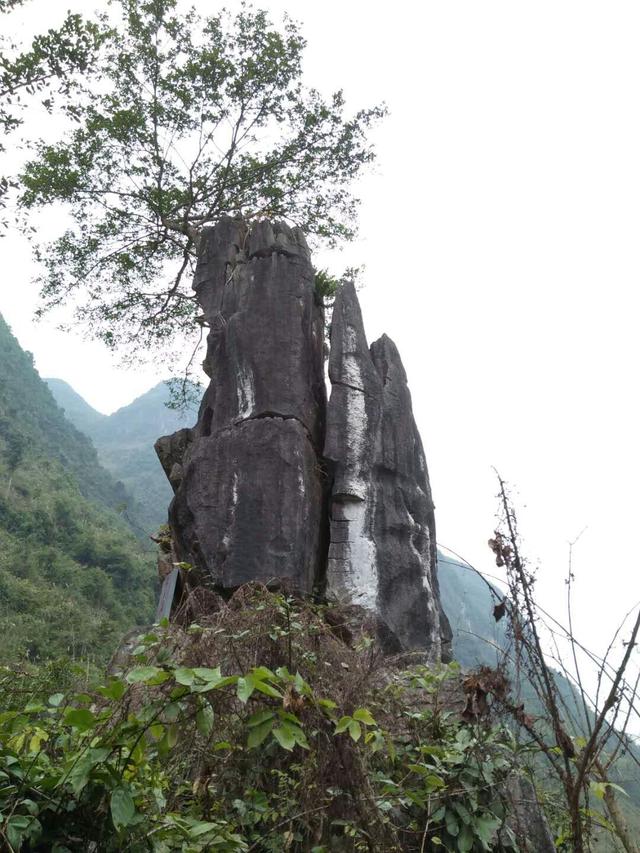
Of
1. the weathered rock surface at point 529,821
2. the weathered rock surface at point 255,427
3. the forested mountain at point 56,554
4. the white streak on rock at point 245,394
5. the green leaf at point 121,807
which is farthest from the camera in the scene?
the forested mountain at point 56,554

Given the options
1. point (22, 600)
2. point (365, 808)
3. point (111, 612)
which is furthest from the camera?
point (111, 612)

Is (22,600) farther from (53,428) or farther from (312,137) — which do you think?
(53,428)

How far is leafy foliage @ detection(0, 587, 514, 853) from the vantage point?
2.28 metres

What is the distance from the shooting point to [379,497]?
8406mm

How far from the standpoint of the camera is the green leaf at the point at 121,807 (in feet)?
7.05

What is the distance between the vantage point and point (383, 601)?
7.71 metres

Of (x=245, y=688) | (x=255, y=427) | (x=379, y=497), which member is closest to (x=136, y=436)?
(x=255, y=427)

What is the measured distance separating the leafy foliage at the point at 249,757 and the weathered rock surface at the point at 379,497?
323cm

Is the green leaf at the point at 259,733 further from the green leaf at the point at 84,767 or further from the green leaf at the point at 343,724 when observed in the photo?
the green leaf at the point at 84,767

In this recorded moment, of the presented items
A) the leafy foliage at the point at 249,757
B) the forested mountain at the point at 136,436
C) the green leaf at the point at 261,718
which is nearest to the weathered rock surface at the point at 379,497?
the leafy foliage at the point at 249,757

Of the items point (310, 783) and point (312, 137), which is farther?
point (312, 137)

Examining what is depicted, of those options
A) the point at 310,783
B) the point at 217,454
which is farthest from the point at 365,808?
the point at 217,454

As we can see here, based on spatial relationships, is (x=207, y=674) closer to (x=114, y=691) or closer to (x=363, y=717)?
(x=114, y=691)

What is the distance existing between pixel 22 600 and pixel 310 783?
25.0 metres
